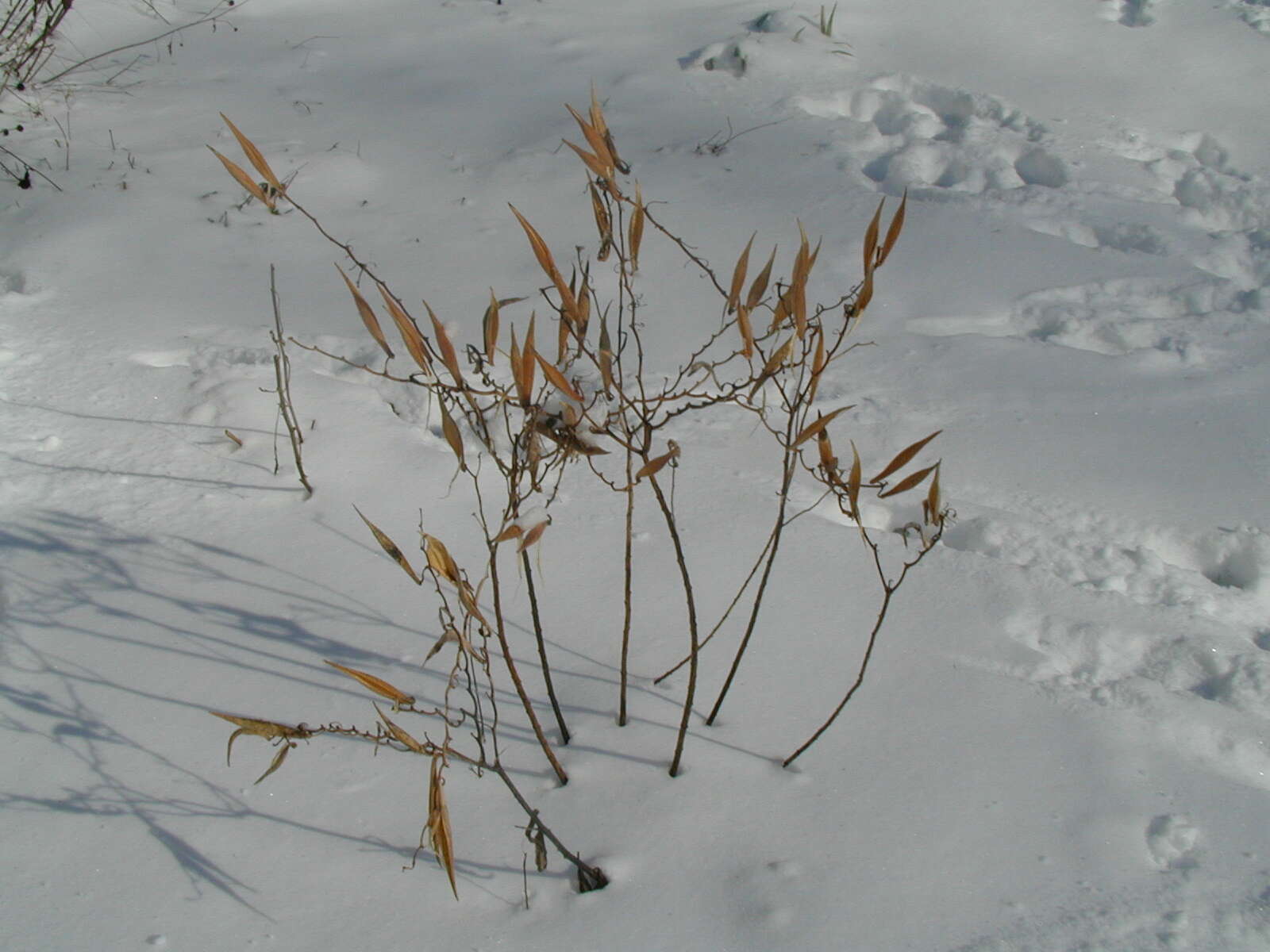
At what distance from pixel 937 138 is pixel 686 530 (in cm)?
196

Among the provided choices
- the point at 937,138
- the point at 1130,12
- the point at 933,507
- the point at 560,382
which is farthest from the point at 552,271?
the point at 1130,12

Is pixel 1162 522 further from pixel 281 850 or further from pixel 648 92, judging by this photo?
pixel 648 92

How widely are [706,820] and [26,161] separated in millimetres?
2889

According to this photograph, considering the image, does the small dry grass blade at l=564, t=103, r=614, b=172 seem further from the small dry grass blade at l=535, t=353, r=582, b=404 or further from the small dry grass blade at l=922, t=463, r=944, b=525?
the small dry grass blade at l=922, t=463, r=944, b=525

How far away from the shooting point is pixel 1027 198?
294 cm

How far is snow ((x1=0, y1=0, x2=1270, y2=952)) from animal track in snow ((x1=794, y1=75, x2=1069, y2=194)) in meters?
0.02

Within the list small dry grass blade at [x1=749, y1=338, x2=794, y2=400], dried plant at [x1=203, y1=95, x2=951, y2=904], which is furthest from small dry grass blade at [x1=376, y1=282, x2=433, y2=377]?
small dry grass blade at [x1=749, y1=338, x2=794, y2=400]

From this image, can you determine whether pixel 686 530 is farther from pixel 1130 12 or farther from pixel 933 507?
pixel 1130 12

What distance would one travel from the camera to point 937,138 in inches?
128

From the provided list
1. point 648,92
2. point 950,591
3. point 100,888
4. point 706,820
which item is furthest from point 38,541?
point 648,92

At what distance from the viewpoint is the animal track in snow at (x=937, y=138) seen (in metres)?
3.06

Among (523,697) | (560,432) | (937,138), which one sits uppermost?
(560,432)

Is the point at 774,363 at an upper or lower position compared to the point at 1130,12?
lower

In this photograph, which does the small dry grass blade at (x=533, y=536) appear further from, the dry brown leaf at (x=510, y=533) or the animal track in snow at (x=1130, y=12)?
the animal track in snow at (x=1130, y=12)
